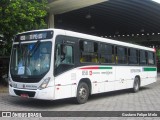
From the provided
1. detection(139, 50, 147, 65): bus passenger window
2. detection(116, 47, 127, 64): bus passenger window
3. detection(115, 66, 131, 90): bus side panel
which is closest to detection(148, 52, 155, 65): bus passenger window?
detection(139, 50, 147, 65): bus passenger window

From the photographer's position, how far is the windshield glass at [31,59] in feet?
35.5

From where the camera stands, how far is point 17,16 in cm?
1552

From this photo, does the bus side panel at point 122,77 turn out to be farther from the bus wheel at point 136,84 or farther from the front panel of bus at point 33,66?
the front panel of bus at point 33,66

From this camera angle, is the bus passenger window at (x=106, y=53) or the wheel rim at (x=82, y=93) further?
the bus passenger window at (x=106, y=53)

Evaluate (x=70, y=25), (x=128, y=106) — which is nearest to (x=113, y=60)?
(x=128, y=106)

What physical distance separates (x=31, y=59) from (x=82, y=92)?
96.9 inches

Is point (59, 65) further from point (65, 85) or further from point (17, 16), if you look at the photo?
point (17, 16)

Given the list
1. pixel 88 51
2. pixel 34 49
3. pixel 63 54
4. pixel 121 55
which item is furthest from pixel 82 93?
pixel 121 55

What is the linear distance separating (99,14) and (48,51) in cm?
2105

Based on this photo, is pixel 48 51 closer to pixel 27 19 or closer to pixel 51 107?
pixel 51 107

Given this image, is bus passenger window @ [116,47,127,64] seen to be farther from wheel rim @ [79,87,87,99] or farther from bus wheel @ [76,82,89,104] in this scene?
wheel rim @ [79,87,87,99]

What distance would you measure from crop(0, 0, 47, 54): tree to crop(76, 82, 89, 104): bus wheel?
Answer: 17.6 feet

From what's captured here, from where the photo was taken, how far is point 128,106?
38.1 ft

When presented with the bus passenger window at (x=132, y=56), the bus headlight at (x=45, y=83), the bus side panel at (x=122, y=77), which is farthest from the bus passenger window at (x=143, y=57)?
the bus headlight at (x=45, y=83)
